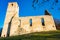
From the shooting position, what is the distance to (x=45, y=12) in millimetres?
37281

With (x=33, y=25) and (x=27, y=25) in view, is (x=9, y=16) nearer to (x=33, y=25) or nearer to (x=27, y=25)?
(x=27, y=25)

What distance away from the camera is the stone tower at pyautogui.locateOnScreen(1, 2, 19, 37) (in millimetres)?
34719

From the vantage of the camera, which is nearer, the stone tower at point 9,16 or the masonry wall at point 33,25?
the masonry wall at point 33,25

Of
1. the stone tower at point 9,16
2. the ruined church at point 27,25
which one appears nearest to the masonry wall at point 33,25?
the ruined church at point 27,25

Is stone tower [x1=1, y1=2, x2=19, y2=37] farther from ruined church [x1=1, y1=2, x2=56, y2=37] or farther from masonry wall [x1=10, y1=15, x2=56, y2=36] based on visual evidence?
masonry wall [x1=10, y1=15, x2=56, y2=36]

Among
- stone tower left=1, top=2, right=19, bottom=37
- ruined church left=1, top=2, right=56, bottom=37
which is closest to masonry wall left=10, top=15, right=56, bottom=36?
ruined church left=1, top=2, right=56, bottom=37

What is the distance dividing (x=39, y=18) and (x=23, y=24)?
4292 mm

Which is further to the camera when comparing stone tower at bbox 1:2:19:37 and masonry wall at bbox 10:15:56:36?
stone tower at bbox 1:2:19:37

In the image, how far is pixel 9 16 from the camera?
121ft

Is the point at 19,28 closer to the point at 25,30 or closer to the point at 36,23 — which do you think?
the point at 25,30

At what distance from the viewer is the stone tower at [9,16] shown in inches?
1367

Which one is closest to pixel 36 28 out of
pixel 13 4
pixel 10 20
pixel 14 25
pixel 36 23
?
pixel 36 23

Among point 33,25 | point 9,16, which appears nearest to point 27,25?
point 33,25

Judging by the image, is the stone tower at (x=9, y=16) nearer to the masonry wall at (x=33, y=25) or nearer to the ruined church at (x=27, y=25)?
the ruined church at (x=27, y=25)
